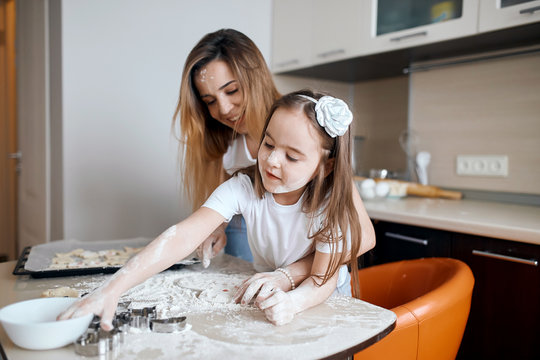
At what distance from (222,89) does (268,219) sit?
0.44 m

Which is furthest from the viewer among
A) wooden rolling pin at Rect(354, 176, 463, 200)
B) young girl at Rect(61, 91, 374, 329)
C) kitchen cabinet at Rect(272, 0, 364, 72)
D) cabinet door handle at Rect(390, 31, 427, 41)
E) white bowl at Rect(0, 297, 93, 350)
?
kitchen cabinet at Rect(272, 0, 364, 72)

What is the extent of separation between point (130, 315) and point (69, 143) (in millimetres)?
1479

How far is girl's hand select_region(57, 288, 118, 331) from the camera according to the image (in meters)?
0.62

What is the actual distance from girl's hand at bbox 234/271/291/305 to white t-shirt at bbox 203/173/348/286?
0.10 metres

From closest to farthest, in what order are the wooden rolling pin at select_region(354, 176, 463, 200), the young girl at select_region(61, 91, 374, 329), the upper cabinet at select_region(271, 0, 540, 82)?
the young girl at select_region(61, 91, 374, 329) → the upper cabinet at select_region(271, 0, 540, 82) → the wooden rolling pin at select_region(354, 176, 463, 200)

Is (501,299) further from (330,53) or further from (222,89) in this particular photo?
(330,53)

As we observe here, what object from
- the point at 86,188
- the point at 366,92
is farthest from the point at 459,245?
the point at 86,188

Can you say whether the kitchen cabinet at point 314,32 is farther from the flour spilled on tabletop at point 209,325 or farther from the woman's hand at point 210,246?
the flour spilled on tabletop at point 209,325

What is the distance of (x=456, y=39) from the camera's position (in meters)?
1.65

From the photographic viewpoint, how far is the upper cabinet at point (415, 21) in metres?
1.59

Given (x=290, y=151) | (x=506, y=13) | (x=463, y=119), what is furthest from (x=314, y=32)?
(x=290, y=151)

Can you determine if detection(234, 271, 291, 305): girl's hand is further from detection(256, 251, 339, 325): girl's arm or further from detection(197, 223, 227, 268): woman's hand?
detection(197, 223, 227, 268): woman's hand

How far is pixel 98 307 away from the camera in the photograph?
64 cm

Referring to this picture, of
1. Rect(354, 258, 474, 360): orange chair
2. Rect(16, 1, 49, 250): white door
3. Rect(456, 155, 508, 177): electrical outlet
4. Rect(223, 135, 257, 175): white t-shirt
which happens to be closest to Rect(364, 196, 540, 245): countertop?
Rect(456, 155, 508, 177): electrical outlet
